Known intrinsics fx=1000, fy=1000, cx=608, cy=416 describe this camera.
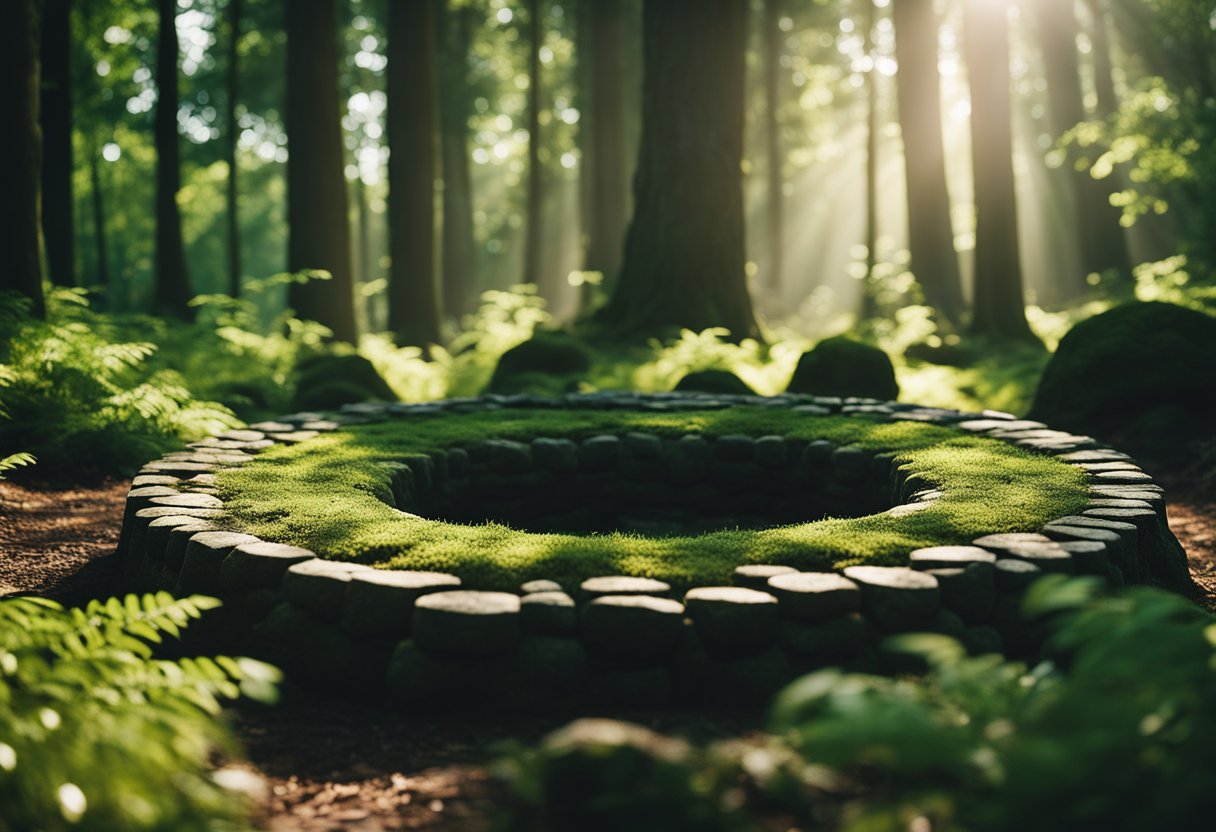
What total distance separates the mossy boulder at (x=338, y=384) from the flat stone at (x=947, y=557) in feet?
22.8

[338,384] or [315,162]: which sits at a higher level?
[315,162]

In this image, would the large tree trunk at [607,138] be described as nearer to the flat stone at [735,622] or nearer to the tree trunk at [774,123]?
the tree trunk at [774,123]

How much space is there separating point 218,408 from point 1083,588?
23.4ft

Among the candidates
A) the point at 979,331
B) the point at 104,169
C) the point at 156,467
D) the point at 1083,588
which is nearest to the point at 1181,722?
the point at 1083,588

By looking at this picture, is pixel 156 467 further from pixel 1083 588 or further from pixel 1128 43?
pixel 1128 43

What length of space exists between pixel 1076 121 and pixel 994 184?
1148cm

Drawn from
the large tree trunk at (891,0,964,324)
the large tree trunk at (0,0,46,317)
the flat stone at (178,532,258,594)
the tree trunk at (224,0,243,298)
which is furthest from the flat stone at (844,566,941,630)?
the tree trunk at (224,0,243,298)

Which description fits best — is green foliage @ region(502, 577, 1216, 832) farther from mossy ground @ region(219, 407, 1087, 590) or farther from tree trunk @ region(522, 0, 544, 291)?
tree trunk @ region(522, 0, 544, 291)

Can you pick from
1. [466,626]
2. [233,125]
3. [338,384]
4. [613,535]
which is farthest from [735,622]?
[233,125]

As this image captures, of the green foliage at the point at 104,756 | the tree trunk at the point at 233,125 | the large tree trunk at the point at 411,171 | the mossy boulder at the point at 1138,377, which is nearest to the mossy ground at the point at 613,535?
the green foliage at the point at 104,756

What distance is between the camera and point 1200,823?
1771mm

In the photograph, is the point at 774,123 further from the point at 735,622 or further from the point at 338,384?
the point at 735,622

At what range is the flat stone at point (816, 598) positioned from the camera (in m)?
3.47

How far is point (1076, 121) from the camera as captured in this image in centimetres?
2336
